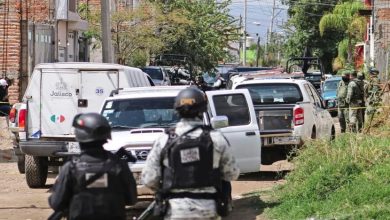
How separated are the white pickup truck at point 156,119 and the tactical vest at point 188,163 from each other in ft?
13.5

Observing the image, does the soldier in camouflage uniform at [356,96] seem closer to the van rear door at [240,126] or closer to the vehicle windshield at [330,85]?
the van rear door at [240,126]

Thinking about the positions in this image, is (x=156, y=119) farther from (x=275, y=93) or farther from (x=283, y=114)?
(x=275, y=93)

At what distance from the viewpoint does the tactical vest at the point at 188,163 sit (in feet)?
18.3

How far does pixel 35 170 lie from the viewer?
526 inches

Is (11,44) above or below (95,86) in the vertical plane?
above

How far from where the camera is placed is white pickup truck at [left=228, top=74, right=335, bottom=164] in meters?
14.2

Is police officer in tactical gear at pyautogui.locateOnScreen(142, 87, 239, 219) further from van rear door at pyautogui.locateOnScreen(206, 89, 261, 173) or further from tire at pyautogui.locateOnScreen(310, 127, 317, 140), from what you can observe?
tire at pyautogui.locateOnScreen(310, 127, 317, 140)

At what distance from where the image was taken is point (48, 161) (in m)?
13.5

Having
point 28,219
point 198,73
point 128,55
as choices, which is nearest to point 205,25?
point 198,73

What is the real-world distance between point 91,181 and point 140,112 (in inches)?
228

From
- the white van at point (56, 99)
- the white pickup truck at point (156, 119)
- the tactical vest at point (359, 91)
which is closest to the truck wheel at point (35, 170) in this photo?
the white van at point (56, 99)

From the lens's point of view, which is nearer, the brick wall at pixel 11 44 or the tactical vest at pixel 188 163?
the tactical vest at pixel 188 163

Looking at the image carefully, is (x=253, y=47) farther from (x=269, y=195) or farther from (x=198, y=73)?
(x=269, y=195)

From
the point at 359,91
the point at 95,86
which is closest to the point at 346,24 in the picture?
the point at 359,91
